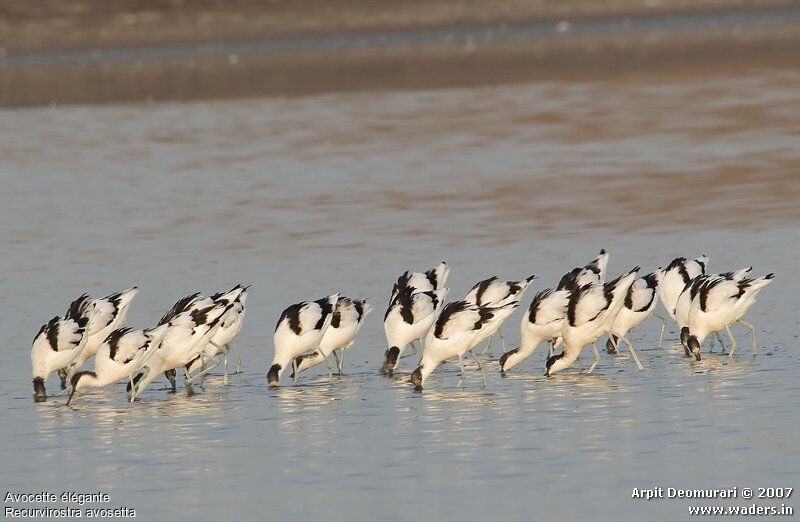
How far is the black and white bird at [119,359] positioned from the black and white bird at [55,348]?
0.27 meters

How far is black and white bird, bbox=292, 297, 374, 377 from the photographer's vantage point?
14.9 meters

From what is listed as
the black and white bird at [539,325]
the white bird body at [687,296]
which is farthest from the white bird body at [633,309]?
the black and white bird at [539,325]

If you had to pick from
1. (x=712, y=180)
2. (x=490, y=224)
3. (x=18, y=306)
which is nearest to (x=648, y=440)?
(x=18, y=306)

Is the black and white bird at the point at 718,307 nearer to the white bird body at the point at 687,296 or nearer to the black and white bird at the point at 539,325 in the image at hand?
the white bird body at the point at 687,296

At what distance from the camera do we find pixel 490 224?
71.3 feet

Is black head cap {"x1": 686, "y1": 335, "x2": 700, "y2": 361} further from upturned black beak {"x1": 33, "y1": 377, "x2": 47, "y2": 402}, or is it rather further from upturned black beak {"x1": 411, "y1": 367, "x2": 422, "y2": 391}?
upturned black beak {"x1": 33, "y1": 377, "x2": 47, "y2": 402}

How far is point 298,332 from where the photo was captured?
1451 centimetres

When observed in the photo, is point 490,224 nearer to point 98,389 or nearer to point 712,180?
point 712,180

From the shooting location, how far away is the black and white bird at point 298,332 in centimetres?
1449

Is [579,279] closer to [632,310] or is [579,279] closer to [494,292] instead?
[632,310]

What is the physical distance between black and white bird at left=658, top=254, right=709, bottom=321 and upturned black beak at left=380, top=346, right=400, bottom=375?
2817 mm

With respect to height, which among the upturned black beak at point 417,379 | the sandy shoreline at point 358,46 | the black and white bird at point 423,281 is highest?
the sandy shoreline at point 358,46

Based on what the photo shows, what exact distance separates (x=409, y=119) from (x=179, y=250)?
1380 centimetres

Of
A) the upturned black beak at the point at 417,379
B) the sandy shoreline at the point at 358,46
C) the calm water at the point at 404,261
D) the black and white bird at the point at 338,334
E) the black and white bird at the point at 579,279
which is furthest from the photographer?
the sandy shoreline at the point at 358,46
